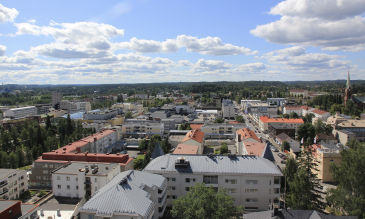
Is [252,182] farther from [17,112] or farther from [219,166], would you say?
[17,112]

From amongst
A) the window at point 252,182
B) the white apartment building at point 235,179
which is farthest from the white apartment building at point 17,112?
the window at point 252,182

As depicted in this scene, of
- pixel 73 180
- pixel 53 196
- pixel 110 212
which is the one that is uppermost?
pixel 110 212

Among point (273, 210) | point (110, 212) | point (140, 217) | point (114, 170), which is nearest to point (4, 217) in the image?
point (110, 212)

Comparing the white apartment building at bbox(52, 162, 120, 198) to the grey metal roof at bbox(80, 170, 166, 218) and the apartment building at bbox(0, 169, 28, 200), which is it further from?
the grey metal roof at bbox(80, 170, 166, 218)

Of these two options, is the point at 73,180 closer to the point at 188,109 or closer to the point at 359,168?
the point at 359,168

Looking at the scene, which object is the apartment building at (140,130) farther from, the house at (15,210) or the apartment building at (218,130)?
the house at (15,210)

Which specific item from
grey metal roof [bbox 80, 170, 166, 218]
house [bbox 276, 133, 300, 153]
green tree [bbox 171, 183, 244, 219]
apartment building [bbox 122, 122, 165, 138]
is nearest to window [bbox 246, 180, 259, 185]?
green tree [bbox 171, 183, 244, 219]
